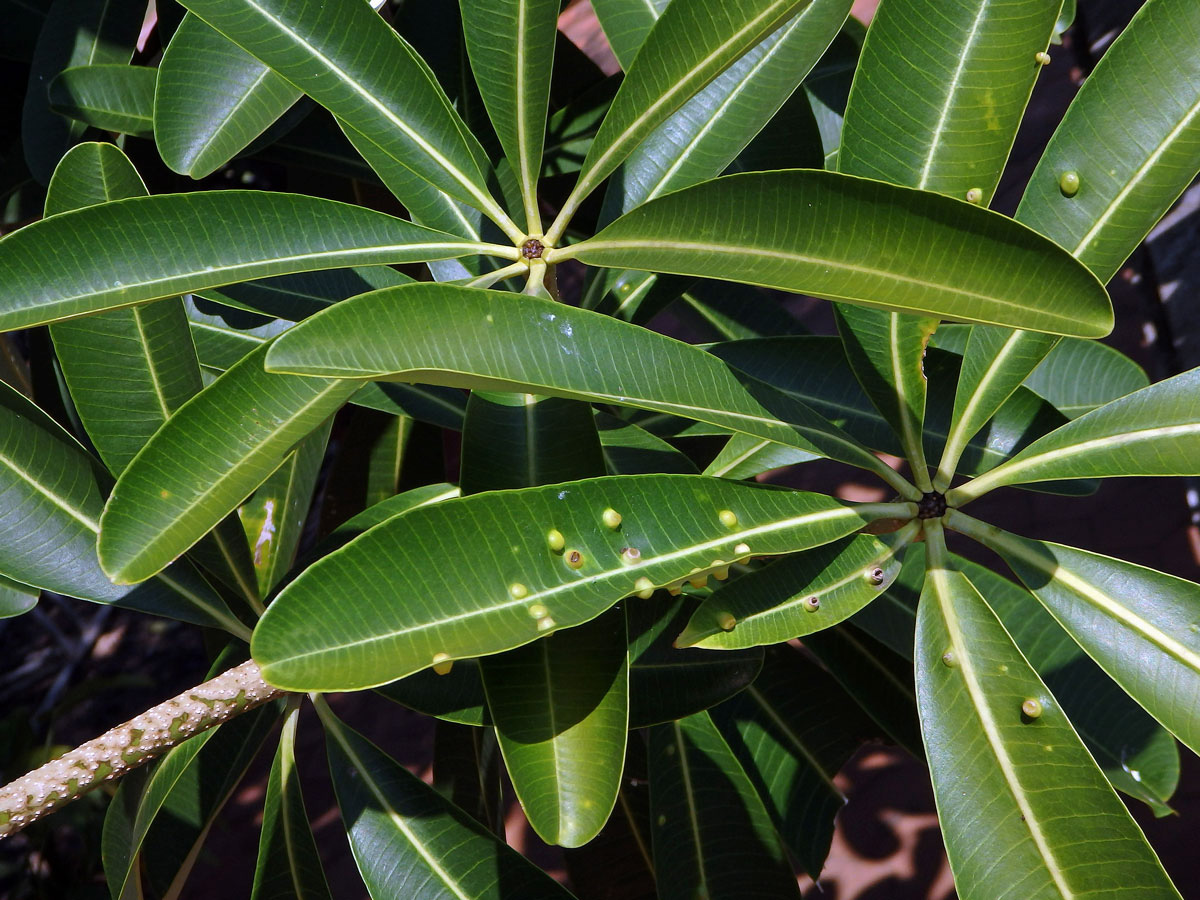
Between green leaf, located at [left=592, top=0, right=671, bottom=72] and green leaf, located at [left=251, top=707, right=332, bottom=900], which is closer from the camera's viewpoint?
green leaf, located at [left=251, top=707, right=332, bottom=900]

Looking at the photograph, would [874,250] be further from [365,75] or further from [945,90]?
[365,75]

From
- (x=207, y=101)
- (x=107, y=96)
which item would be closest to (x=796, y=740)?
(x=207, y=101)

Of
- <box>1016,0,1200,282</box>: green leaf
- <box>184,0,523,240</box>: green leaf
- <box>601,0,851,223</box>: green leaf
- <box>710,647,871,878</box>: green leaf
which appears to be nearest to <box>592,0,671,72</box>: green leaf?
<box>601,0,851,223</box>: green leaf

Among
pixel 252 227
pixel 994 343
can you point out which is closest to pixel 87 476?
pixel 252 227

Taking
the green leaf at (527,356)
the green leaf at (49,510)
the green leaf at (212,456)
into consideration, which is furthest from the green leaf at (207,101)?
the green leaf at (527,356)

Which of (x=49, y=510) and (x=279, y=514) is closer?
(x=49, y=510)

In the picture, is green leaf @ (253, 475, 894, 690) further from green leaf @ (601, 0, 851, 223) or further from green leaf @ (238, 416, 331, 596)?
green leaf @ (238, 416, 331, 596)
